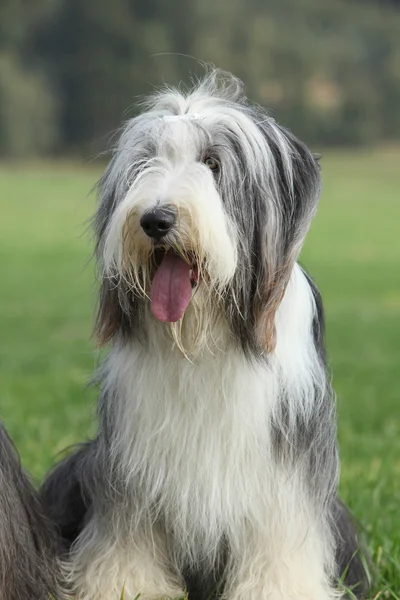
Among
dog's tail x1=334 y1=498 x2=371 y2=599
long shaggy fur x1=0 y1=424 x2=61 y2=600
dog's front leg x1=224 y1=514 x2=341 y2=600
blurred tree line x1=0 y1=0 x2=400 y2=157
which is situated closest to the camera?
long shaggy fur x1=0 y1=424 x2=61 y2=600

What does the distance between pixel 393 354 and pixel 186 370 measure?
801 centimetres

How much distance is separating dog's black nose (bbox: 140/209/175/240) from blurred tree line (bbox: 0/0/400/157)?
132 ft

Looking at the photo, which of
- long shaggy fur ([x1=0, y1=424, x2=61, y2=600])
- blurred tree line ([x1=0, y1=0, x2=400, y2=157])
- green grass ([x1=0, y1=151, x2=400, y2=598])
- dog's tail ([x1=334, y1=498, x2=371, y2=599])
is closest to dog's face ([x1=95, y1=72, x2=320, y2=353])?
green grass ([x1=0, y1=151, x2=400, y2=598])

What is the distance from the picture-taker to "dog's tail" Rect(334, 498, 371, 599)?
3.88m

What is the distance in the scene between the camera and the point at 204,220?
10.2 ft

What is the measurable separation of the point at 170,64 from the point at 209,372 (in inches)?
1693

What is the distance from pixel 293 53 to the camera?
52.8 metres

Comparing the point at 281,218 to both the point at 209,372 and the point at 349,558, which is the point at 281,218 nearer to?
the point at 209,372

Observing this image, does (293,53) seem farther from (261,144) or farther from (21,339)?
(261,144)

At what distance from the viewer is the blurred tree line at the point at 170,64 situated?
148ft

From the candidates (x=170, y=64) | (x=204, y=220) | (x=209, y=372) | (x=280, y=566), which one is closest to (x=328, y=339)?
(x=280, y=566)

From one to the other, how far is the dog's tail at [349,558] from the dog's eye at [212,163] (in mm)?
1376

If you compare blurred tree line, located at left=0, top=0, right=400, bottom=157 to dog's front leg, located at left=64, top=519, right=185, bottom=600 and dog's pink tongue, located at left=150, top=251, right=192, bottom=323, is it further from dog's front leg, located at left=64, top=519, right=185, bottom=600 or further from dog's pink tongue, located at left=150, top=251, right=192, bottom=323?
dog's pink tongue, located at left=150, top=251, right=192, bottom=323

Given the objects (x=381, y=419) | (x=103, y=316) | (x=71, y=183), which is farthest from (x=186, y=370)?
(x=71, y=183)
